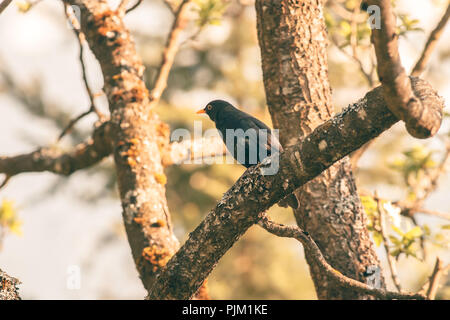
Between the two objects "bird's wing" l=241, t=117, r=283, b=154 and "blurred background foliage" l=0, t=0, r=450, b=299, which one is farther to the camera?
"blurred background foliage" l=0, t=0, r=450, b=299

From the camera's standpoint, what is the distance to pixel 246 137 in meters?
3.71

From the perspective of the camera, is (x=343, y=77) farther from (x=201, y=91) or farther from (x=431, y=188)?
(x=431, y=188)

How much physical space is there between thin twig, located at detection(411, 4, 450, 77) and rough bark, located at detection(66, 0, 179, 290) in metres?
1.90

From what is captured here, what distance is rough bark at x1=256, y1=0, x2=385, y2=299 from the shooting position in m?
3.06

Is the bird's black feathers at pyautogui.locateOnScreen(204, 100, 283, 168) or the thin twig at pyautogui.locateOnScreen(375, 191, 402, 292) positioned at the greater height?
the bird's black feathers at pyautogui.locateOnScreen(204, 100, 283, 168)

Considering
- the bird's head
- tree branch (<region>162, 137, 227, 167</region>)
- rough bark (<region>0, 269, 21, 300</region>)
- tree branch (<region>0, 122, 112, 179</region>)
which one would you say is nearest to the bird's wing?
the bird's head

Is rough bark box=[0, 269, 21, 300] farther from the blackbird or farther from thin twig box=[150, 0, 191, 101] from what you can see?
thin twig box=[150, 0, 191, 101]

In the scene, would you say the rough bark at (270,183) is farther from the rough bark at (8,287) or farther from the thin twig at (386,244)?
the thin twig at (386,244)

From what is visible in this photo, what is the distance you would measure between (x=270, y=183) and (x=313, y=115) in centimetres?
108

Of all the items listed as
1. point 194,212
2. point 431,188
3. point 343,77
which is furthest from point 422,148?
point 343,77

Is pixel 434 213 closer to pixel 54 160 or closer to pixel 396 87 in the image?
pixel 396 87

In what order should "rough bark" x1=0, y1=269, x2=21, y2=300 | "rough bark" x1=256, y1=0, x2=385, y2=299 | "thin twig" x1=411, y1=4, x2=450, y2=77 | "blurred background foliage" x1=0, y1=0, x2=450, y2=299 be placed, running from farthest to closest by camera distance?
"blurred background foliage" x1=0, y1=0, x2=450, y2=299 → "thin twig" x1=411, y1=4, x2=450, y2=77 → "rough bark" x1=256, y1=0, x2=385, y2=299 → "rough bark" x1=0, y1=269, x2=21, y2=300

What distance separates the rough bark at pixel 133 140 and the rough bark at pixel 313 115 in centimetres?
84

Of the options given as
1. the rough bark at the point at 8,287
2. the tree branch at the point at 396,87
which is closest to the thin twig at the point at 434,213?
the tree branch at the point at 396,87
